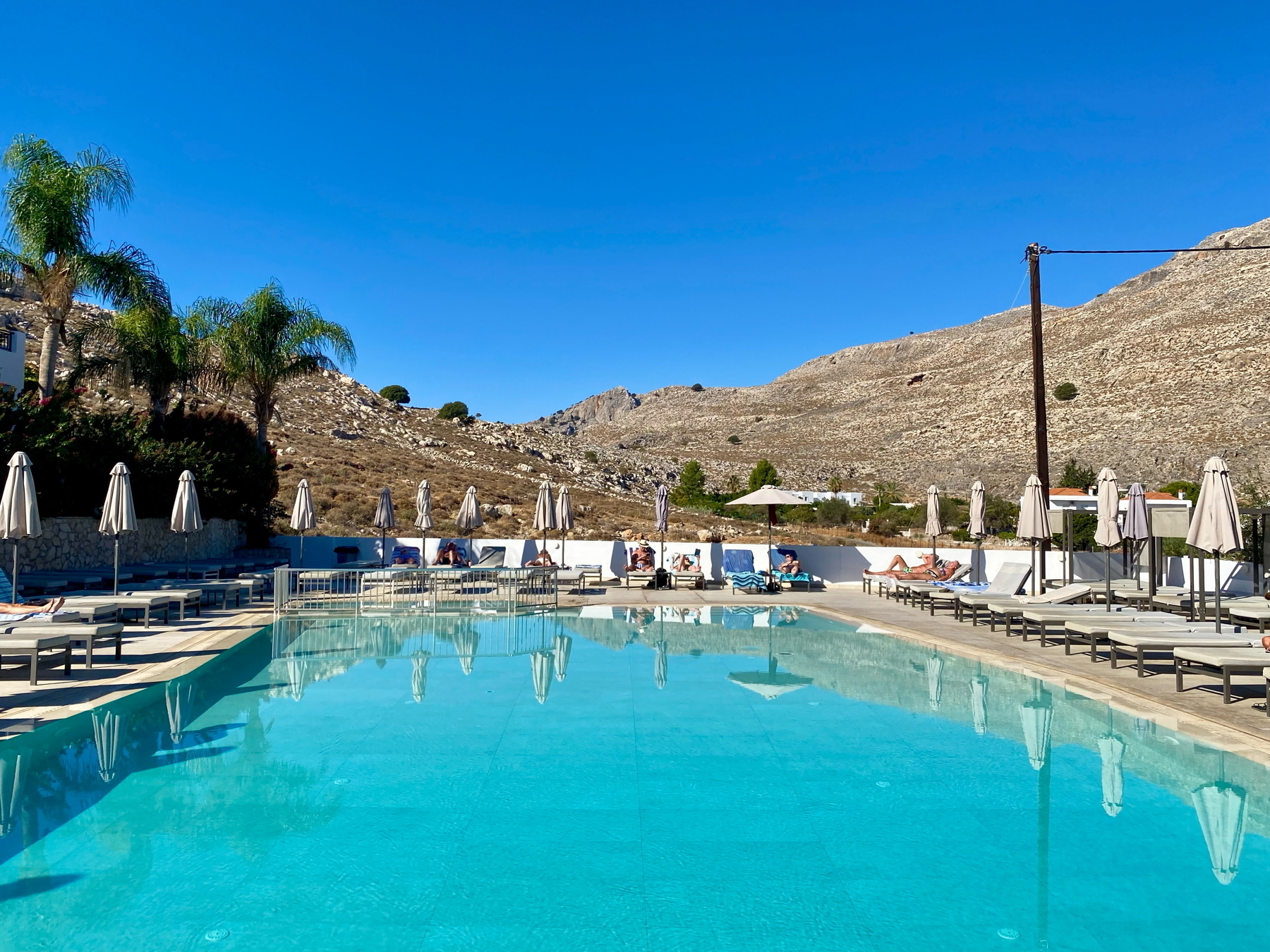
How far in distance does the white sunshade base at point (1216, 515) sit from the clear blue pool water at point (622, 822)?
2.69m

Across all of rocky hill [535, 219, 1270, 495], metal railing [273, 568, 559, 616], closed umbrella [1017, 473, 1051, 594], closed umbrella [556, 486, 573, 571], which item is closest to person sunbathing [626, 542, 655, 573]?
metal railing [273, 568, 559, 616]

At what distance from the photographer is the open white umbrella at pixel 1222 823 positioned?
4434mm

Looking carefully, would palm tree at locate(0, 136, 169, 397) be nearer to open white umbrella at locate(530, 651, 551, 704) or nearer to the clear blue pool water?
the clear blue pool water

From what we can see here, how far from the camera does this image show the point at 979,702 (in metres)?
8.04

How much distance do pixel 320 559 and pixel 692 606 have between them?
11.1m

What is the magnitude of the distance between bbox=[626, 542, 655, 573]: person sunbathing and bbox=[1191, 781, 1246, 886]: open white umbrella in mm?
14100

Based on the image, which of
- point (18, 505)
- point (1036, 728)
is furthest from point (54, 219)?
point (1036, 728)

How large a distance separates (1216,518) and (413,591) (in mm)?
14078

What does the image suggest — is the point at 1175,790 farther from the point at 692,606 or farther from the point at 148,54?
the point at 148,54

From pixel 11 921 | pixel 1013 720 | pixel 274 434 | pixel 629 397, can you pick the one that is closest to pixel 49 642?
pixel 11 921

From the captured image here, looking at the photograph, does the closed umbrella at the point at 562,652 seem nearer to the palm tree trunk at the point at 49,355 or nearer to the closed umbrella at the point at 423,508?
the closed umbrella at the point at 423,508

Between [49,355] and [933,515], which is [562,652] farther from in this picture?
[49,355]

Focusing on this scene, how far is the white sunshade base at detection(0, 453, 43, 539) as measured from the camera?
9.52 meters

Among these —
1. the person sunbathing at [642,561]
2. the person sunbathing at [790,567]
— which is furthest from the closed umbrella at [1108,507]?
the person sunbathing at [642,561]
